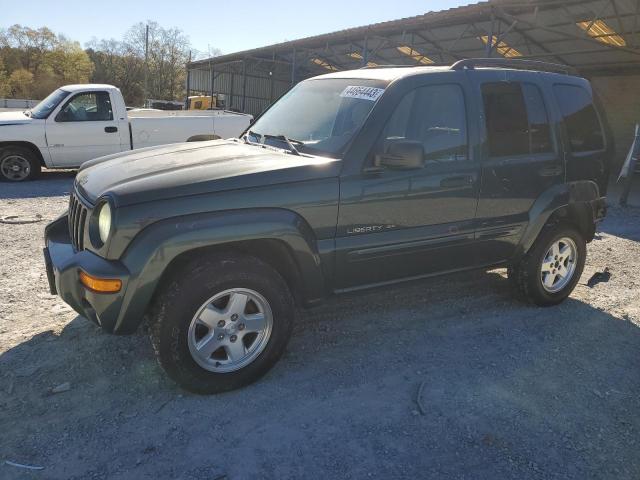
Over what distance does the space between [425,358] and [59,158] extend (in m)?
8.71

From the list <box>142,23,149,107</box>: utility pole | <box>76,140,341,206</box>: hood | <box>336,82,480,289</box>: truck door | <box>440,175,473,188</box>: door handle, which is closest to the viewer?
<box>76,140,341,206</box>: hood

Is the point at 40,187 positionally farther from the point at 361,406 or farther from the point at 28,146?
the point at 361,406

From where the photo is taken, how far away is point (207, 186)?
2689 millimetres

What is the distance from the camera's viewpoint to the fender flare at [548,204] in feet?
13.0

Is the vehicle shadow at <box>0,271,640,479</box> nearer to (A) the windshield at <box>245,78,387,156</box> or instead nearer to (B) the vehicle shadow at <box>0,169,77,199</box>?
(A) the windshield at <box>245,78,387,156</box>

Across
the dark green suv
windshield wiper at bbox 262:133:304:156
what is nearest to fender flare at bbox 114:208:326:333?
the dark green suv

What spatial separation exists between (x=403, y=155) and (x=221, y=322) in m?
1.47

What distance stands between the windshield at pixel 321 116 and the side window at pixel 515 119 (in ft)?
3.11

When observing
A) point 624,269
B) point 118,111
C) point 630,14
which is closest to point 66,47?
point 118,111

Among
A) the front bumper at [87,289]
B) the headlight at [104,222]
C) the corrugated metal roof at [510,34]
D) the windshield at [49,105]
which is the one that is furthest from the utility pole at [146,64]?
the headlight at [104,222]

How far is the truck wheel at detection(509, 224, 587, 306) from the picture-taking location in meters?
4.18

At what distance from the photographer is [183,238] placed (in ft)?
8.49

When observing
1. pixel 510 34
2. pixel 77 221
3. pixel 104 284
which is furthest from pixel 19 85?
pixel 104 284

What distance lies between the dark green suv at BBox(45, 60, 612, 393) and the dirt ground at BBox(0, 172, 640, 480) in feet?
1.06
